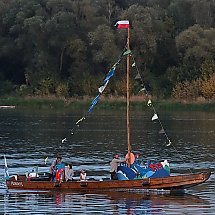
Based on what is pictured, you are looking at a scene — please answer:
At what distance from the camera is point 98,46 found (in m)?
103

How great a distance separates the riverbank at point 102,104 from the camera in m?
92.4

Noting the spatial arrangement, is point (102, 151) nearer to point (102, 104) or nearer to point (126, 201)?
point (126, 201)

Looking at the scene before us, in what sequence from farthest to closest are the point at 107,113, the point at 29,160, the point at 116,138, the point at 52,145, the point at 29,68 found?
1. the point at 29,68
2. the point at 107,113
3. the point at 116,138
4. the point at 52,145
5. the point at 29,160

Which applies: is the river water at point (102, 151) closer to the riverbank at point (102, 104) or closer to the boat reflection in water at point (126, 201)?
the boat reflection in water at point (126, 201)

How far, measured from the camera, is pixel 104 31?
101312 mm

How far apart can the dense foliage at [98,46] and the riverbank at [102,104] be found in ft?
6.01

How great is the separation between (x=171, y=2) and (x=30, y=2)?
18284 mm

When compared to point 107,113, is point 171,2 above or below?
above

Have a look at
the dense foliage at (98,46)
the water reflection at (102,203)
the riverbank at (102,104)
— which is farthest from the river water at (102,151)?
the dense foliage at (98,46)

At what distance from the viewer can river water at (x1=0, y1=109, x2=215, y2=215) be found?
3156 centimetres

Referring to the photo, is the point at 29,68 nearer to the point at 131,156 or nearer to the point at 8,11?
the point at 8,11

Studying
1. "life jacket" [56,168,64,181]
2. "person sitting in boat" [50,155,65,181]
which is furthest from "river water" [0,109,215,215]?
"person sitting in boat" [50,155,65,181]

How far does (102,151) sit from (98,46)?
51.8 metres

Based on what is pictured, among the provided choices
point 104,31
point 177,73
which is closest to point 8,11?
point 104,31
